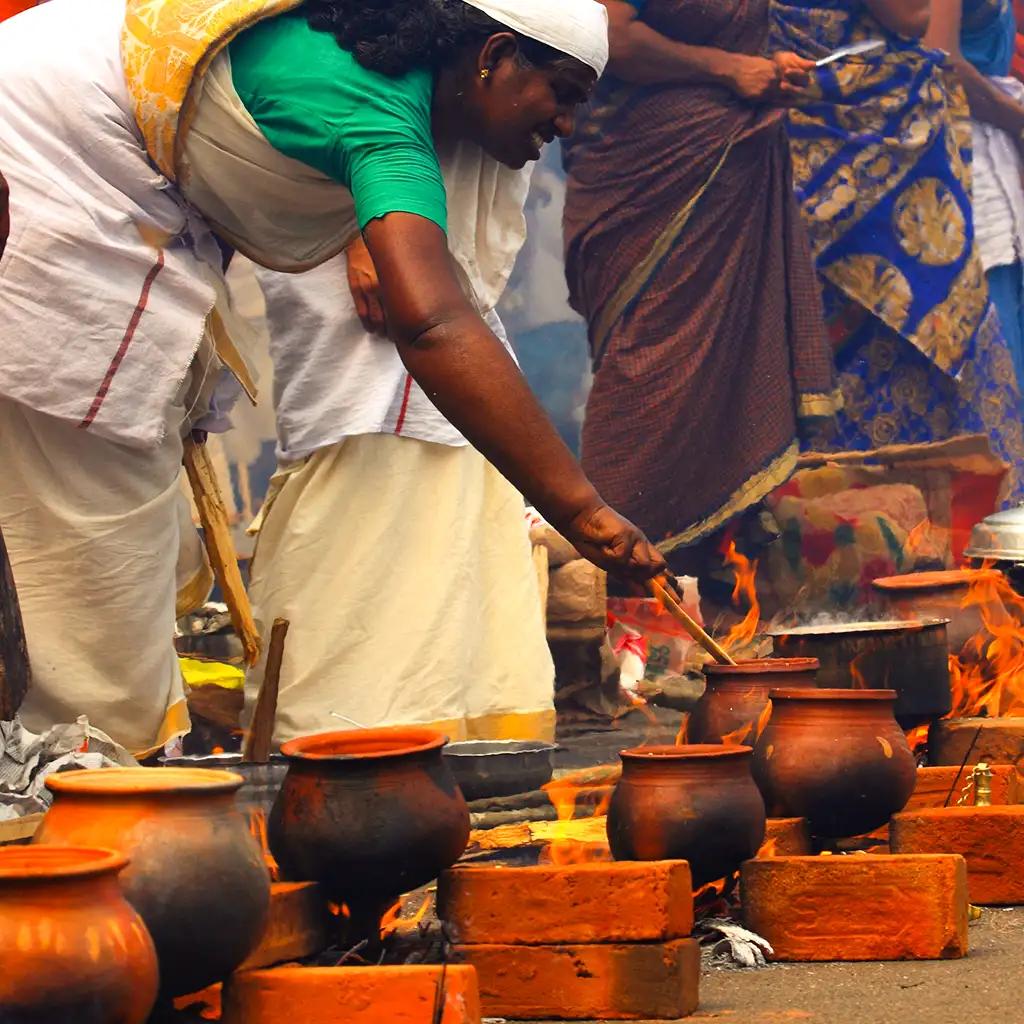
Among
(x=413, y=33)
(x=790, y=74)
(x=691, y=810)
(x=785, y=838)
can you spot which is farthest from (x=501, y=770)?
(x=790, y=74)

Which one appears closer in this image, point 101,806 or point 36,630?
point 101,806

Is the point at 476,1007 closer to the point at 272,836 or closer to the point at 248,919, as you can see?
the point at 248,919

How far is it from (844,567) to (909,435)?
38.4 inches

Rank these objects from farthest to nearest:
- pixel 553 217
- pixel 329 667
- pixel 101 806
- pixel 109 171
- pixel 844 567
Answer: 1. pixel 553 217
2. pixel 844 567
3. pixel 329 667
4. pixel 109 171
5. pixel 101 806

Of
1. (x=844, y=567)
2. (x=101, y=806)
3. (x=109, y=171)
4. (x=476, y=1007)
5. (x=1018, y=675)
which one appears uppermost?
(x=109, y=171)

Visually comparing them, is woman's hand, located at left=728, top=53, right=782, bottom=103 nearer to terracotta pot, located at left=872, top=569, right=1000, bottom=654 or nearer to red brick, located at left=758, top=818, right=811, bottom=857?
terracotta pot, located at left=872, top=569, right=1000, bottom=654

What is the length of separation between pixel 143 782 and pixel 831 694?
57.1 inches

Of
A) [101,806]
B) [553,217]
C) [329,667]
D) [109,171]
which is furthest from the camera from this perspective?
[553,217]

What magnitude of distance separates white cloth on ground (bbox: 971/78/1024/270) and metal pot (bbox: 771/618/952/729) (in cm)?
516

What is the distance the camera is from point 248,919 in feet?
7.47

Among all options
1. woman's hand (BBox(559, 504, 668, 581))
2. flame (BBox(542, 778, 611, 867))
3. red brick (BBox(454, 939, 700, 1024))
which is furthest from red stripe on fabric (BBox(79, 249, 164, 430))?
red brick (BBox(454, 939, 700, 1024))

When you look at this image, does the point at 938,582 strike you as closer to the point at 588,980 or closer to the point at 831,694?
the point at 831,694

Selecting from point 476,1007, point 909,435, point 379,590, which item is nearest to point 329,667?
point 379,590

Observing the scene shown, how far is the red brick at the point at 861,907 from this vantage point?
2941mm
